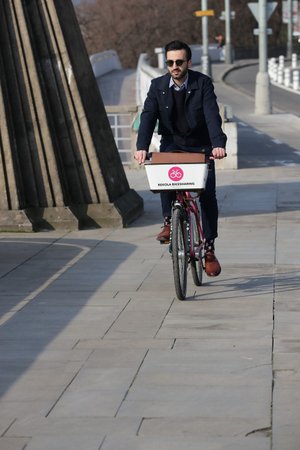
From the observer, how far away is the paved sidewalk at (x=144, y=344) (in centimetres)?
543

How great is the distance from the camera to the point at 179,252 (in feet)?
27.5

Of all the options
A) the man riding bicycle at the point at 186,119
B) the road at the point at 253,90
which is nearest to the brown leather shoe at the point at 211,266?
the man riding bicycle at the point at 186,119

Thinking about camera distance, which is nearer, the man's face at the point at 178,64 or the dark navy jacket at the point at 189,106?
the man's face at the point at 178,64

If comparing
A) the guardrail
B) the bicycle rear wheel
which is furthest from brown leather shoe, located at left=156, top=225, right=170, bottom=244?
the guardrail

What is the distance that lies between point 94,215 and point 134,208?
0.74 meters

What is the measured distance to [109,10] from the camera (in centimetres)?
12125

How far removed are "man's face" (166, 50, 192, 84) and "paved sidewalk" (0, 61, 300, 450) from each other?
1.49m

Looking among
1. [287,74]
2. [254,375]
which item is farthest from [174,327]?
[287,74]

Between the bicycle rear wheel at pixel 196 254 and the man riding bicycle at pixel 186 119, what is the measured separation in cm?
8

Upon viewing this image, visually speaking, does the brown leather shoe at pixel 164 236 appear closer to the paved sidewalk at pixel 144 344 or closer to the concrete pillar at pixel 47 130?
the paved sidewalk at pixel 144 344

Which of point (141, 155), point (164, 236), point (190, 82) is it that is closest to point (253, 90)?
point (164, 236)

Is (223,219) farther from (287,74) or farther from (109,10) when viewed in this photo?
(109,10)

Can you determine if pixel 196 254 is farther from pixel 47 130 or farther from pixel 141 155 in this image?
pixel 47 130

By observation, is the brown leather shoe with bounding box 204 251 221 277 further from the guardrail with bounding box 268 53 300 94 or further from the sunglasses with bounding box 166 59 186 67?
the guardrail with bounding box 268 53 300 94
